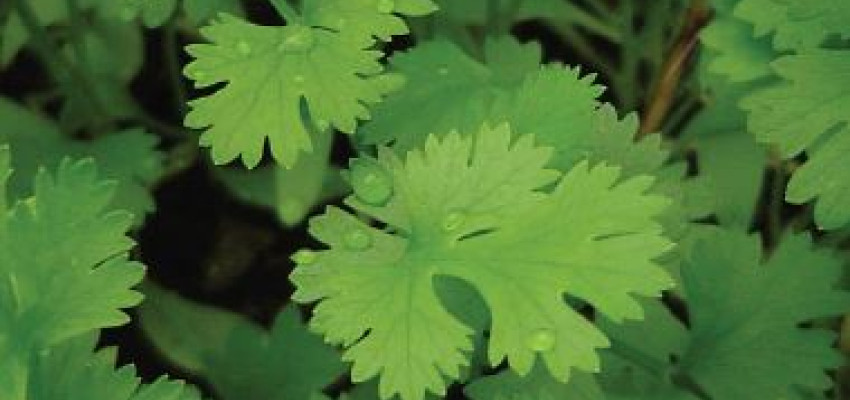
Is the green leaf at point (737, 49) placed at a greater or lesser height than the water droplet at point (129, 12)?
greater

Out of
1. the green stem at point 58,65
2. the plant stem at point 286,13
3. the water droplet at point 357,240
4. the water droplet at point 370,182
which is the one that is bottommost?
the green stem at point 58,65

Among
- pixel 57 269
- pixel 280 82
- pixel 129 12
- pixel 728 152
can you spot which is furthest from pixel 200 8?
pixel 728 152

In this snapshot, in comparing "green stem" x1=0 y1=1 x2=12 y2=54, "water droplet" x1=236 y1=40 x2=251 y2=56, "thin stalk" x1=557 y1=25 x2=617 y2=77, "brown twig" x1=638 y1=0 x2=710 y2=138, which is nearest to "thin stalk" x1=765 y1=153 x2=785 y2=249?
"brown twig" x1=638 y1=0 x2=710 y2=138

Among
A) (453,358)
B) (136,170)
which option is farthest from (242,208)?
(453,358)

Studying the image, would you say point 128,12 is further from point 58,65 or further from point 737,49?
point 737,49

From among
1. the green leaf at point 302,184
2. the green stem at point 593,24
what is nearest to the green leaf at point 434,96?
the green leaf at point 302,184

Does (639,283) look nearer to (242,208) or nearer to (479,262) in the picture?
(479,262)

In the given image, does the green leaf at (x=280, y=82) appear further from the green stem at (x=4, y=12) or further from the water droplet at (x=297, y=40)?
the green stem at (x=4, y=12)
